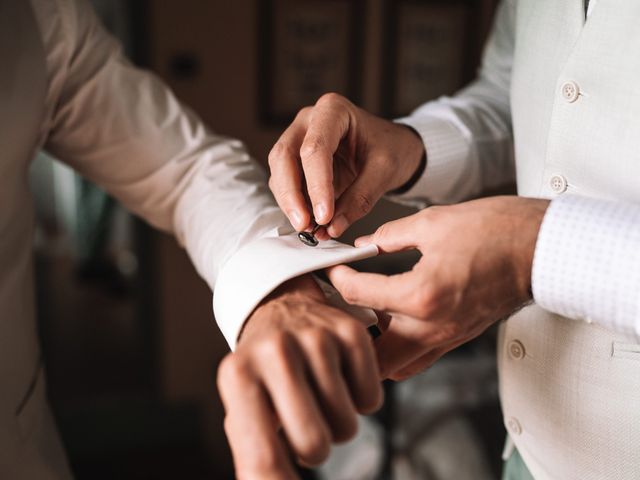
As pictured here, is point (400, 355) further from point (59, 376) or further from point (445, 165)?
point (59, 376)

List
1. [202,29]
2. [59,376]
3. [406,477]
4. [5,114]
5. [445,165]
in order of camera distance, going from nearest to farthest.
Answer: [5,114], [445,165], [406,477], [202,29], [59,376]

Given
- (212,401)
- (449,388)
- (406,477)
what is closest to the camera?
(406,477)

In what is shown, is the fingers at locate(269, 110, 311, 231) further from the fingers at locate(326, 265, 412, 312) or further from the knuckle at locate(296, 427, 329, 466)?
the knuckle at locate(296, 427, 329, 466)

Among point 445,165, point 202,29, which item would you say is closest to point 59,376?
point 202,29

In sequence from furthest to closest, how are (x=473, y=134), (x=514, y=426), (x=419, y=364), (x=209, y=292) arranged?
(x=209, y=292) < (x=473, y=134) < (x=514, y=426) < (x=419, y=364)

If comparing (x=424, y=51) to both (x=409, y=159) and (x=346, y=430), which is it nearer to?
(x=409, y=159)

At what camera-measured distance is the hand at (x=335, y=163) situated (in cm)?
78

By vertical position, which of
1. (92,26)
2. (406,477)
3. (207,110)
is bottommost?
(406,477)

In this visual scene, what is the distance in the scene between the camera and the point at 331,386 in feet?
1.79

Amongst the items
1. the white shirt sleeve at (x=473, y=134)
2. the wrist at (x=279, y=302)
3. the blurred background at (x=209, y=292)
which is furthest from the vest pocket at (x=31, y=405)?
the blurred background at (x=209, y=292)

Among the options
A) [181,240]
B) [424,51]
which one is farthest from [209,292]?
[181,240]

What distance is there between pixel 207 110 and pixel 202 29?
32cm

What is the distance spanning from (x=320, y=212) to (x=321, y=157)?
0.07 metres

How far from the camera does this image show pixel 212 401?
283cm
